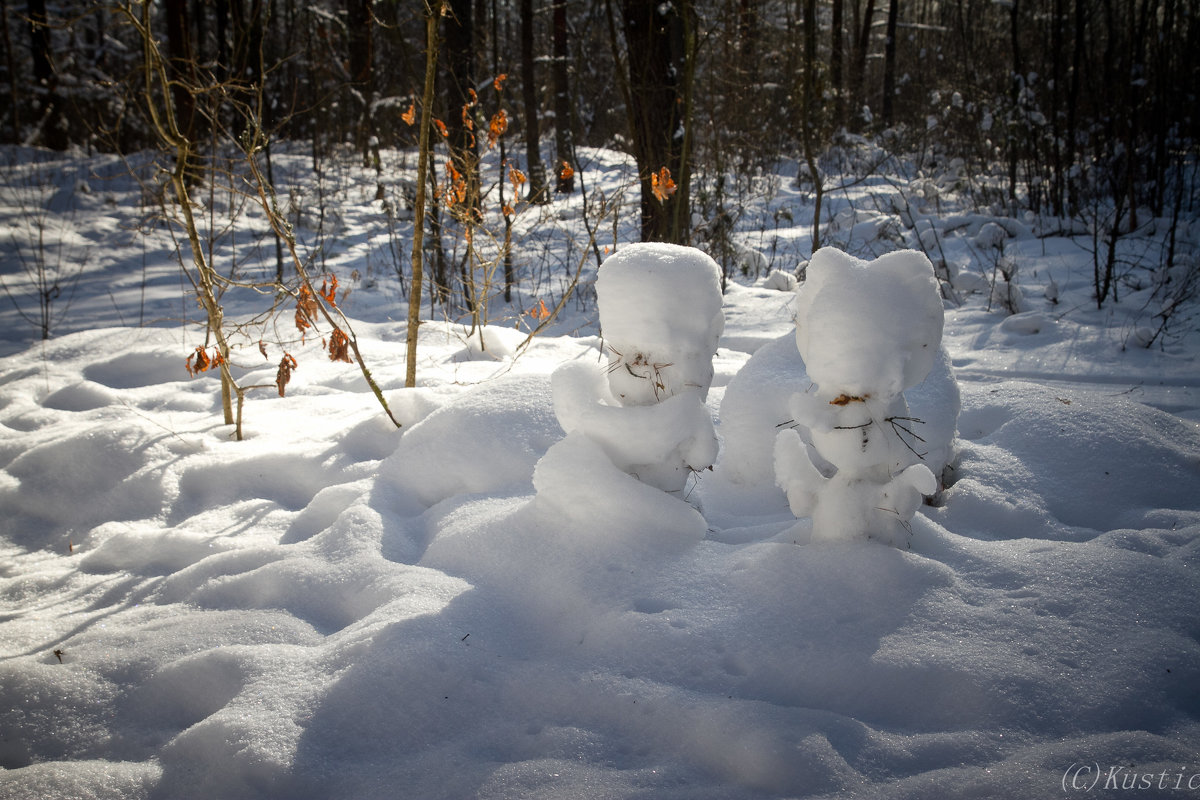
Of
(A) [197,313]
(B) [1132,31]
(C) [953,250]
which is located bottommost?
(A) [197,313]

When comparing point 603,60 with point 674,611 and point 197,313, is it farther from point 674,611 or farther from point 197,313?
point 674,611

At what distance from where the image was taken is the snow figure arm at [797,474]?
176 cm

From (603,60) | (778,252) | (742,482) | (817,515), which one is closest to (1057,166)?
(778,252)

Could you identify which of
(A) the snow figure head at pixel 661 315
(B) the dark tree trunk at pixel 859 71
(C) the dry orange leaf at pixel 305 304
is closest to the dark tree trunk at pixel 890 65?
(B) the dark tree trunk at pixel 859 71

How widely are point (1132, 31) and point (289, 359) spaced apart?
23.4ft

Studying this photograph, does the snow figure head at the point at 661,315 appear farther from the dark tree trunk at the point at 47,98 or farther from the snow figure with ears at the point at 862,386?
the dark tree trunk at the point at 47,98

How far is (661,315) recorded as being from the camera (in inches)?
69.7

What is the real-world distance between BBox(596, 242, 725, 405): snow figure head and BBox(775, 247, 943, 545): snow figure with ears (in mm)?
251

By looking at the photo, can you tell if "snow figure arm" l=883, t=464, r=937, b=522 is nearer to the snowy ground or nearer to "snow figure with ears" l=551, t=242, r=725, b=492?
the snowy ground

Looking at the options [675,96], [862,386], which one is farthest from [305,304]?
[675,96]

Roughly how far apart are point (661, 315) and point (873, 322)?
1.68 feet

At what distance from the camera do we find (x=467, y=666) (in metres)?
1.53

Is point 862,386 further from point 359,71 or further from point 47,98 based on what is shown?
point 47,98

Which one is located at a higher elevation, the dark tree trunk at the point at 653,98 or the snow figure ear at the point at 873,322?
the dark tree trunk at the point at 653,98
